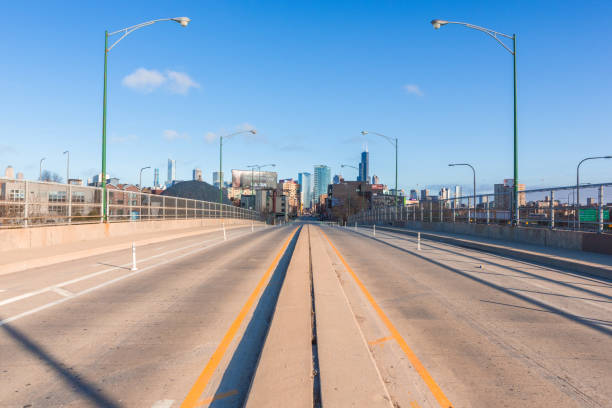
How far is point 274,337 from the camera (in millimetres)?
5191

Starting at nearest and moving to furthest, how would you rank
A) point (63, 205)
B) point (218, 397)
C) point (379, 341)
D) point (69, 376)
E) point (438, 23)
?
point (218, 397), point (69, 376), point (379, 341), point (63, 205), point (438, 23)

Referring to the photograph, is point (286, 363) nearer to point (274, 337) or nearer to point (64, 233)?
point (274, 337)

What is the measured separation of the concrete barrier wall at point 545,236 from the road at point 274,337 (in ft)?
16.8

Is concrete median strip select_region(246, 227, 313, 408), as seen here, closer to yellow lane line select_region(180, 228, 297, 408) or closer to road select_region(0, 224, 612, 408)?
road select_region(0, 224, 612, 408)

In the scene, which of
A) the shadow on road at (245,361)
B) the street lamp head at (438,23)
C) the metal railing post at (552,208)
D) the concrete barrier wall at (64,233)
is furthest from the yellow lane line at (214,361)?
the street lamp head at (438,23)

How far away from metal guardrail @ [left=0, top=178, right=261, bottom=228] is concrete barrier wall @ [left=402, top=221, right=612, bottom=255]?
20.2m

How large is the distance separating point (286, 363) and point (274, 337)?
87 cm

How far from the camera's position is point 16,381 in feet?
13.7

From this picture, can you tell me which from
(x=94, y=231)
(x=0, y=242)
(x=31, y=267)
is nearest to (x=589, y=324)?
(x=31, y=267)

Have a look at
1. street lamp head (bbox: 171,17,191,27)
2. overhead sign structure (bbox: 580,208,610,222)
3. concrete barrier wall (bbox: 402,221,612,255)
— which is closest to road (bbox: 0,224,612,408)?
concrete barrier wall (bbox: 402,221,612,255)

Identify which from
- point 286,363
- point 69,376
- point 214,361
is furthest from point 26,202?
point 286,363

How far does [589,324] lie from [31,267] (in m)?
13.2

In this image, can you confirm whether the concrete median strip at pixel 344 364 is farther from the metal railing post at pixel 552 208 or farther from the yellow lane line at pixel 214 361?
the metal railing post at pixel 552 208

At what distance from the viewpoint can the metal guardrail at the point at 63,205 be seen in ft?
47.5
